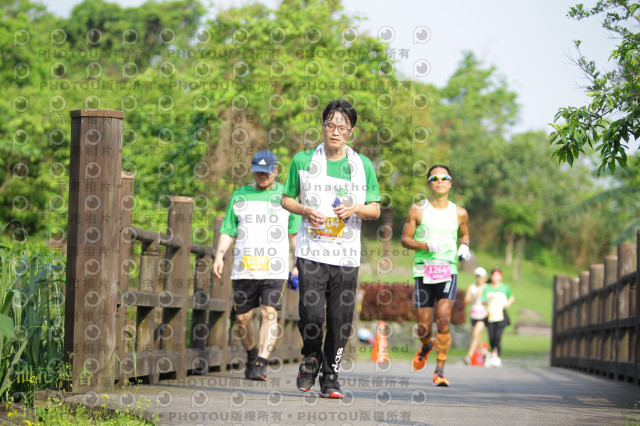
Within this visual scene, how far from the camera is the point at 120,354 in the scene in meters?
6.33

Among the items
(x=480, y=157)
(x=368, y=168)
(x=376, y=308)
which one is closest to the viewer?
(x=368, y=168)

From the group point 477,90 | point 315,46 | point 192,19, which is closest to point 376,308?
point 315,46

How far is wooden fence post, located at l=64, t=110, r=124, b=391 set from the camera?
18.7 ft

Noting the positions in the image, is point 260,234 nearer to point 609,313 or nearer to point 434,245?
point 434,245

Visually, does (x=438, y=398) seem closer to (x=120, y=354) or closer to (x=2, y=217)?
(x=120, y=354)

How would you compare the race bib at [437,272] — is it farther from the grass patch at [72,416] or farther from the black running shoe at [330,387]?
the grass patch at [72,416]

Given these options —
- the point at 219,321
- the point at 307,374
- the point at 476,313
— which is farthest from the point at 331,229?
the point at 476,313

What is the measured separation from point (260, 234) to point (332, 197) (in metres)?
2.07

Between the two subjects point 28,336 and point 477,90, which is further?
point 477,90

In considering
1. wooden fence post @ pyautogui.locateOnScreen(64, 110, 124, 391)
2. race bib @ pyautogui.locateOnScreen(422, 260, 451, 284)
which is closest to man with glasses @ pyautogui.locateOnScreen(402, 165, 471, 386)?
race bib @ pyautogui.locateOnScreen(422, 260, 451, 284)

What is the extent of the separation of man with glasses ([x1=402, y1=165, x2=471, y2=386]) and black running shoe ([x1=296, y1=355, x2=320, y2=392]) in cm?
218

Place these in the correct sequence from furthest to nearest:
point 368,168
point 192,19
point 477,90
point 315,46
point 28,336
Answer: point 477,90 < point 192,19 < point 315,46 < point 368,168 < point 28,336

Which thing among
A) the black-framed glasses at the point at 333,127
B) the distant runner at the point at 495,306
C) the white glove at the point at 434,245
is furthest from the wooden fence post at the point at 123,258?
the distant runner at the point at 495,306

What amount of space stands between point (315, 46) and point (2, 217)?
29.1ft
